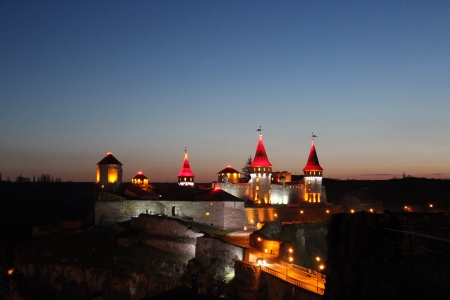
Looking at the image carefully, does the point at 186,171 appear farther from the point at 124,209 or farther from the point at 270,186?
the point at 124,209

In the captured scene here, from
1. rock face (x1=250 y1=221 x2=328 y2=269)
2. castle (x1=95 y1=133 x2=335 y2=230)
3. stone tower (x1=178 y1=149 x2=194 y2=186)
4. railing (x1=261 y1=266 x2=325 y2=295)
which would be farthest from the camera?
stone tower (x1=178 y1=149 x2=194 y2=186)

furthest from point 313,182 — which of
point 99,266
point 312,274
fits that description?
point 312,274

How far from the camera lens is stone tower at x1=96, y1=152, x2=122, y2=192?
4534cm

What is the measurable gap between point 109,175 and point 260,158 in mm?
16595

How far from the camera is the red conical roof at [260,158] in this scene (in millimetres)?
48425

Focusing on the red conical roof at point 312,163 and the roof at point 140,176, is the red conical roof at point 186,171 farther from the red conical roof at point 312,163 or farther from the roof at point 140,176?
the red conical roof at point 312,163

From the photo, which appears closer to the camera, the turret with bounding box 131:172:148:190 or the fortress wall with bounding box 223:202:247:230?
the fortress wall with bounding box 223:202:247:230

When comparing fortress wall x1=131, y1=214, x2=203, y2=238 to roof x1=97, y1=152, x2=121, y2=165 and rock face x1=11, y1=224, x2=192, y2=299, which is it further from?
roof x1=97, y1=152, x2=121, y2=165

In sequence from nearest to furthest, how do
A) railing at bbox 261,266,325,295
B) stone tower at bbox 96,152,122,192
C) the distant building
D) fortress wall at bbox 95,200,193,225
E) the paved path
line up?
railing at bbox 261,266,325,295 < the paved path < fortress wall at bbox 95,200,193,225 < stone tower at bbox 96,152,122,192 < the distant building

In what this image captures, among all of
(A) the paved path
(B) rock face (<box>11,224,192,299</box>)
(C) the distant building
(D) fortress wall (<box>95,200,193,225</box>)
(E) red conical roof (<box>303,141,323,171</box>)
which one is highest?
(E) red conical roof (<box>303,141,323,171</box>)

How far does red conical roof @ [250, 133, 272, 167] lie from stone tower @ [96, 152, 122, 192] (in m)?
14.7

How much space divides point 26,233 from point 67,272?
135ft

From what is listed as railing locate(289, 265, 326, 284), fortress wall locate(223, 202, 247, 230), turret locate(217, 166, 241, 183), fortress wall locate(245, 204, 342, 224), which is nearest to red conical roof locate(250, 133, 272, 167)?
turret locate(217, 166, 241, 183)

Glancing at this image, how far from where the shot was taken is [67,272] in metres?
34.4
